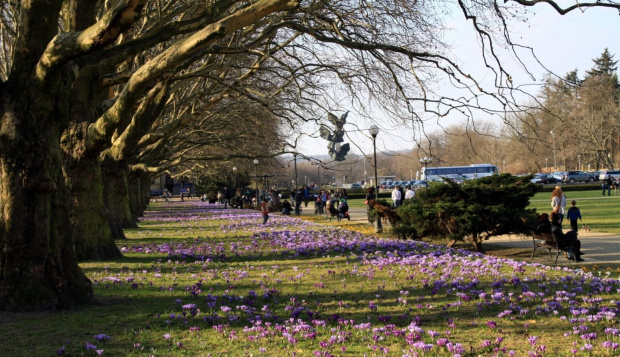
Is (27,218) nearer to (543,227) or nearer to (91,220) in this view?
(91,220)

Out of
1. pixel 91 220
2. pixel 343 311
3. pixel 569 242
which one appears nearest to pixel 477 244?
pixel 569 242

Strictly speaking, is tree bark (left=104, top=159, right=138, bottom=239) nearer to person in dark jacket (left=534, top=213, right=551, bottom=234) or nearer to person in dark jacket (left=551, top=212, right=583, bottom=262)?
person in dark jacket (left=534, top=213, right=551, bottom=234)

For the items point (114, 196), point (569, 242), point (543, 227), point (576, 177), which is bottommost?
point (569, 242)

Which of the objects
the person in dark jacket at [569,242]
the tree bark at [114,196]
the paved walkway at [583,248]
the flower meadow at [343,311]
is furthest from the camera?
the tree bark at [114,196]

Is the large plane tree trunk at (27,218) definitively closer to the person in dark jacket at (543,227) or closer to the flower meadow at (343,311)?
the flower meadow at (343,311)

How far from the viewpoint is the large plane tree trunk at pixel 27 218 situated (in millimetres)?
Result: 7328

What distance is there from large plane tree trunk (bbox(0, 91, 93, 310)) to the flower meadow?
406mm

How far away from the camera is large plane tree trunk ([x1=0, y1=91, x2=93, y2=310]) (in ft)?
24.0

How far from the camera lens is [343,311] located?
7070mm

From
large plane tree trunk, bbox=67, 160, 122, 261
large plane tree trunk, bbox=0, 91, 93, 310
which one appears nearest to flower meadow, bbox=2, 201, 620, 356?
large plane tree trunk, bbox=0, 91, 93, 310

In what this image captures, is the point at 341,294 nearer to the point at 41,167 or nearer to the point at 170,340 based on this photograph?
the point at 170,340

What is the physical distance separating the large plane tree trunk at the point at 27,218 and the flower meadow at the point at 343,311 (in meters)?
0.41

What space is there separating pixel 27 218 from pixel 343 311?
4128 millimetres

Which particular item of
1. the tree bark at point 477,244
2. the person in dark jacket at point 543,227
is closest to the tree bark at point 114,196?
the tree bark at point 477,244
